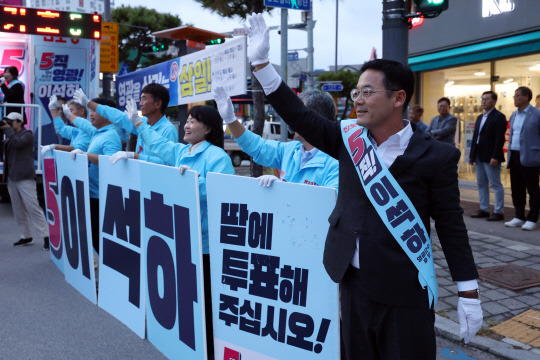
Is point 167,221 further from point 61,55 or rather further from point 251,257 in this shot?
point 61,55

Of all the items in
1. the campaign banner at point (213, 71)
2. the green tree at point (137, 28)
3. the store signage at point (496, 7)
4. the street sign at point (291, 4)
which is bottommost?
the campaign banner at point (213, 71)

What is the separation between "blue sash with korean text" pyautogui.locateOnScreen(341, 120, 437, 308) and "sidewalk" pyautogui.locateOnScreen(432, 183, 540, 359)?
2.05 meters

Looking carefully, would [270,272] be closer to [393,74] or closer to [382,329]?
[382,329]

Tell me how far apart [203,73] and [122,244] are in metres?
4.34

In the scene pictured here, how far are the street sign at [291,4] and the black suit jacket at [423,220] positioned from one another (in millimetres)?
6294

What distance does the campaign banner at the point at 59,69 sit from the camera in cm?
1059

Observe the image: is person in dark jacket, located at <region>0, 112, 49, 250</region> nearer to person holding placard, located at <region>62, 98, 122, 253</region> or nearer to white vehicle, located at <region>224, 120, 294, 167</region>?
person holding placard, located at <region>62, 98, 122, 253</region>

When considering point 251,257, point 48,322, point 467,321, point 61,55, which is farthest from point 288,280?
point 61,55

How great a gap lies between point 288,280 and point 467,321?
1.02 meters

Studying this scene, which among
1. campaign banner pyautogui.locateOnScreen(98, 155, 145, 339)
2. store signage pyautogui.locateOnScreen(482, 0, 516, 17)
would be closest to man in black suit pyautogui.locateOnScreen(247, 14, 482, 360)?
campaign banner pyautogui.locateOnScreen(98, 155, 145, 339)

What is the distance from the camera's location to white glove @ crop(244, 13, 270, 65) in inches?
95.4

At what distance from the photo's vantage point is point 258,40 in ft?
8.02

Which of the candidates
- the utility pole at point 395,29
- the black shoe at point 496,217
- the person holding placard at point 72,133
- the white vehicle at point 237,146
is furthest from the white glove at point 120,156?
the white vehicle at point 237,146

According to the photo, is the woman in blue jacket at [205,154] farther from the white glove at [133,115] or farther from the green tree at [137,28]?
the green tree at [137,28]
